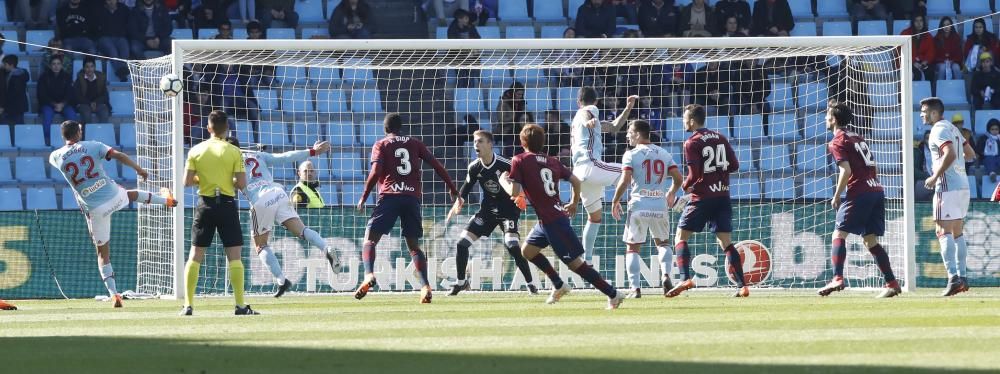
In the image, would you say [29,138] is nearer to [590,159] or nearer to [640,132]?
[590,159]

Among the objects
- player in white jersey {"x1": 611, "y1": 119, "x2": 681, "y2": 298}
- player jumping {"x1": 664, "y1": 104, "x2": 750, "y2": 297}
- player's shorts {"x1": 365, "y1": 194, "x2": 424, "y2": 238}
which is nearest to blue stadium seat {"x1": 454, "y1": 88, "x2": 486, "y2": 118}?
player in white jersey {"x1": 611, "y1": 119, "x2": 681, "y2": 298}

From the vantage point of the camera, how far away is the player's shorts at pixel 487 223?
15.9 meters

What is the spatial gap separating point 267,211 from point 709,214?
4739mm

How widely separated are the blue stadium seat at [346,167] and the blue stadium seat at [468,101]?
1501mm

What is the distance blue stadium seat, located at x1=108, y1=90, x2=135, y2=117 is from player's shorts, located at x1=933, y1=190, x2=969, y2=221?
13.0 meters

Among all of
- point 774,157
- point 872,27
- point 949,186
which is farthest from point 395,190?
point 872,27

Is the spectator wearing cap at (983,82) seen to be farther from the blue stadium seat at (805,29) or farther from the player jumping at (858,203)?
the player jumping at (858,203)

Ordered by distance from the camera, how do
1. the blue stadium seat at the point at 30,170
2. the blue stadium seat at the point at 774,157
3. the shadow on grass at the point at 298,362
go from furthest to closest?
the blue stadium seat at the point at 30,170
the blue stadium seat at the point at 774,157
the shadow on grass at the point at 298,362

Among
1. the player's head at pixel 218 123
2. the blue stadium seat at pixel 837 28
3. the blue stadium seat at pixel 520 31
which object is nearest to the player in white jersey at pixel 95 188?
the player's head at pixel 218 123

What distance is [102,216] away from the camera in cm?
1568

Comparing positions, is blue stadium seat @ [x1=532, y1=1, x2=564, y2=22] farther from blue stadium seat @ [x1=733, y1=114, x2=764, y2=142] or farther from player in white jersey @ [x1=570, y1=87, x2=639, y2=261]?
player in white jersey @ [x1=570, y1=87, x2=639, y2=261]

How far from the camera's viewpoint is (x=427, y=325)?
Result: 11156 mm

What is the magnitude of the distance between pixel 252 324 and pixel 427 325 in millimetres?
1377

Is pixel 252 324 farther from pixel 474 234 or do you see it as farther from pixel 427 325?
pixel 474 234
